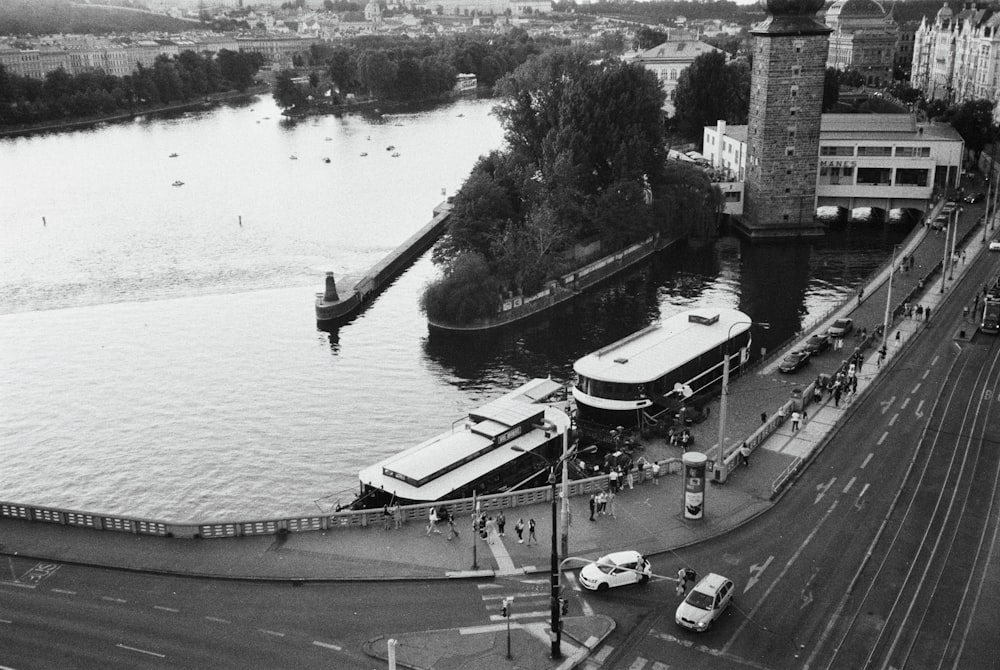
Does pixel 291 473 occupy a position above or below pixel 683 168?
below

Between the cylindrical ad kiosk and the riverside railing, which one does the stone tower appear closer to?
the cylindrical ad kiosk

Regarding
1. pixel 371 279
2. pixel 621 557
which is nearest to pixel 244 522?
pixel 621 557

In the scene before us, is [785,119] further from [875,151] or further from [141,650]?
[141,650]

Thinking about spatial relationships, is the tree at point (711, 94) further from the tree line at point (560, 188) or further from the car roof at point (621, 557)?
the car roof at point (621, 557)

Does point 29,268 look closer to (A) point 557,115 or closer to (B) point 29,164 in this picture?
(A) point 557,115

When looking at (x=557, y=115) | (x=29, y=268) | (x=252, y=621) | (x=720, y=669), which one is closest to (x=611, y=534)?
(x=720, y=669)

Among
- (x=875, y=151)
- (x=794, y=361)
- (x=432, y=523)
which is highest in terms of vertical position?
(x=875, y=151)

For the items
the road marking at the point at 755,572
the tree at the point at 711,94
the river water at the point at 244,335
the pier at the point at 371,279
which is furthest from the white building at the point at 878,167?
A: the road marking at the point at 755,572
